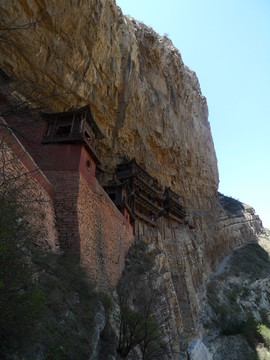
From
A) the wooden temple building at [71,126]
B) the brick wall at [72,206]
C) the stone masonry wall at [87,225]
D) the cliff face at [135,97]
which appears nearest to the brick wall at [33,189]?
the brick wall at [72,206]

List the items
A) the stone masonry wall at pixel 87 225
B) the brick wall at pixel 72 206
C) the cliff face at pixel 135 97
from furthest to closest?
the cliff face at pixel 135 97 < the stone masonry wall at pixel 87 225 < the brick wall at pixel 72 206

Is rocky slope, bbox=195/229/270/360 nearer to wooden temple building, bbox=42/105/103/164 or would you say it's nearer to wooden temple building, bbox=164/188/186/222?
wooden temple building, bbox=164/188/186/222

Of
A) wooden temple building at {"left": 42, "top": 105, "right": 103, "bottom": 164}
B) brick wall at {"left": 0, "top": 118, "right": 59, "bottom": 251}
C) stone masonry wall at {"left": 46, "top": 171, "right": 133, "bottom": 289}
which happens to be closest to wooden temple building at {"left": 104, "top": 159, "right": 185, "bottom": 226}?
stone masonry wall at {"left": 46, "top": 171, "right": 133, "bottom": 289}

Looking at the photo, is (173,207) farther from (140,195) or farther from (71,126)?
(71,126)

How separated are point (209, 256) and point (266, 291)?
25.9ft

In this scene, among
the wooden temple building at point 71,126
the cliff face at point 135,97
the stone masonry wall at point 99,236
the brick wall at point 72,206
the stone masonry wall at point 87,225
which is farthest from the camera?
the cliff face at point 135,97

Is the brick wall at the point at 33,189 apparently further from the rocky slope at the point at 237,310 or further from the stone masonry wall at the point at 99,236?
the rocky slope at the point at 237,310

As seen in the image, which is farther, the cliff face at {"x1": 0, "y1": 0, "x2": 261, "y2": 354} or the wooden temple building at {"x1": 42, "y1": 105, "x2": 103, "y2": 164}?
the cliff face at {"x1": 0, "y1": 0, "x2": 261, "y2": 354}

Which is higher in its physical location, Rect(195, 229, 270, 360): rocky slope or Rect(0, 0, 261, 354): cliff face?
Rect(0, 0, 261, 354): cliff face

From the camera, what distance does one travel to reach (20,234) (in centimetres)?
541

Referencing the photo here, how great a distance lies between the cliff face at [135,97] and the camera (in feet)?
48.8

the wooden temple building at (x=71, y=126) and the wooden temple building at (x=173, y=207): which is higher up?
the wooden temple building at (x=173, y=207)

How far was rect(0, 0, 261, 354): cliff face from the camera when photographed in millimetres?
14883

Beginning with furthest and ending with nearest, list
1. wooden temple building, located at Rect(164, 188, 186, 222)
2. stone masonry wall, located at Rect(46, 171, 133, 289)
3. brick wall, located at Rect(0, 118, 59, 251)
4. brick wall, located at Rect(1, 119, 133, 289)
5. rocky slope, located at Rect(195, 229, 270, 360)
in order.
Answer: wooden temple building, located at Rect(164, 188, 186, 222) < rocky slope, located at Rect(195, 229, 270, 360) < stone masonry wall, located at Rect(46, 171, 133, 289) < brick wall, located at Rect(1, 119, 133, 289) < brick wall, located at Rect(0, 118, 59, 251)
